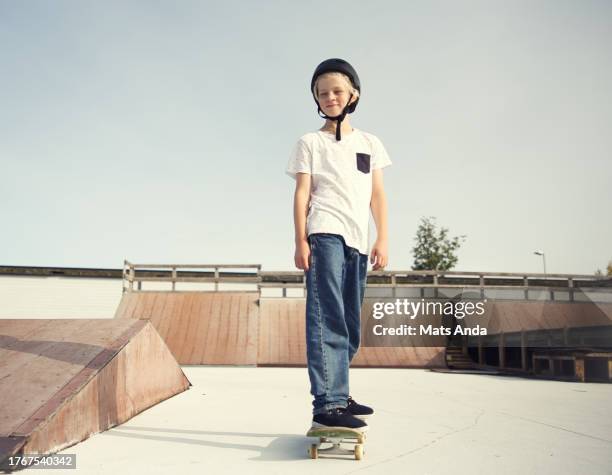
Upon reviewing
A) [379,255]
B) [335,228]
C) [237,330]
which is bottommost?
[237,330]

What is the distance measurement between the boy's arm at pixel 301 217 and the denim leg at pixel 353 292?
0.78 ft

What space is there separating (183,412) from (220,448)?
1.29 metres

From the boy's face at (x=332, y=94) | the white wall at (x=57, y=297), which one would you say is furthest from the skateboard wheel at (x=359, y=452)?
the white wall at (x=57, y=297)

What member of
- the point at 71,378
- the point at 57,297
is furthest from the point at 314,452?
the point at 57,297

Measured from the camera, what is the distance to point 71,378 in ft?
8.09

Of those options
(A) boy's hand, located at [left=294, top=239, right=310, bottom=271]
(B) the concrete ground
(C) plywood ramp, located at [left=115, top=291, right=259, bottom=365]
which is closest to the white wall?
(C) plywood ramp, located at [left=115, top=291, right=259, bottom=365]

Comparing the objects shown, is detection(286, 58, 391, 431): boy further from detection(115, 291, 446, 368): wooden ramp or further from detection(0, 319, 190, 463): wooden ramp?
detection(115, 291, 446, 368): wooden ramp

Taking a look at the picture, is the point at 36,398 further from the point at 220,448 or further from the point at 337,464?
the point at 337,464

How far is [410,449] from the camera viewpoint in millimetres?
2268

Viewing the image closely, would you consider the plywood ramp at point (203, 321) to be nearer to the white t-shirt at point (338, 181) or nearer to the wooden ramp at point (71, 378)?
the wooden ramp at point (71, 378)

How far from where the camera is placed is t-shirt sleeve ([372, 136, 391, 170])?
2.72m

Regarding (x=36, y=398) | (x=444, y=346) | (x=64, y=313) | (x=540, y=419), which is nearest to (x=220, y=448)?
(x=36, y=398)

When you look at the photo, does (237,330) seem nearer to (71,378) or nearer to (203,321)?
(203,321)

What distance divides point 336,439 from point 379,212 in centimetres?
125
